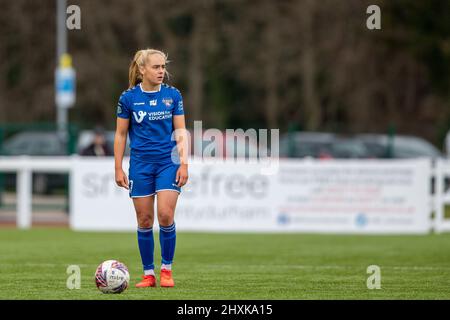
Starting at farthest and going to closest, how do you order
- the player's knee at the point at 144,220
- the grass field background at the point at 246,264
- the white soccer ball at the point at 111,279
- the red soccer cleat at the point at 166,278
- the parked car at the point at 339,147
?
1. the parked car at the point at 339,147
2. the red soccer cleat at the point at 166,278
3. the player's knee at the point at 144,220
4. the grass field background at the point at 246,264
5. the white soccer ball at the point at 111,279

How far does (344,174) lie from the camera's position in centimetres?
2117

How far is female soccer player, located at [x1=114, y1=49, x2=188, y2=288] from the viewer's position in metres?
10.7

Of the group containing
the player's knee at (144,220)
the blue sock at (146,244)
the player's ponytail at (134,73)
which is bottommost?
the blue sock at (146,244)

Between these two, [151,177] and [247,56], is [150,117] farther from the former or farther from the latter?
[247,56]

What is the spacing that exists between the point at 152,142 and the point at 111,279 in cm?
137

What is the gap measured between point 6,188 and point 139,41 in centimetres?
1811

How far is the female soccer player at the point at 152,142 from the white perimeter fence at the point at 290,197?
1026cm

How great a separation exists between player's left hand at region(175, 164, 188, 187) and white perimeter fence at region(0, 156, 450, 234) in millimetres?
10373

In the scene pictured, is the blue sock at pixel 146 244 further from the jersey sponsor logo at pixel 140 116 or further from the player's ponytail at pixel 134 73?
the player's ponytail at pixel 134 73

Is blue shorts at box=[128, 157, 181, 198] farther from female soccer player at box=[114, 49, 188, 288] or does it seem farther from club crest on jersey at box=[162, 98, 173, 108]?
club crest on jersey at box=[162, 98, 173, 108]

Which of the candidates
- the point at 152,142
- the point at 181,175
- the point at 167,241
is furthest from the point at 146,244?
the point at 152,142

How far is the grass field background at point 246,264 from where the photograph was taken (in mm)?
10539

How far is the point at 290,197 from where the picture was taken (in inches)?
843

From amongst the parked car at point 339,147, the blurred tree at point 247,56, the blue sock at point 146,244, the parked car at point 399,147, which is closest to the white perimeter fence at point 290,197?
the parked car at point 339,147
